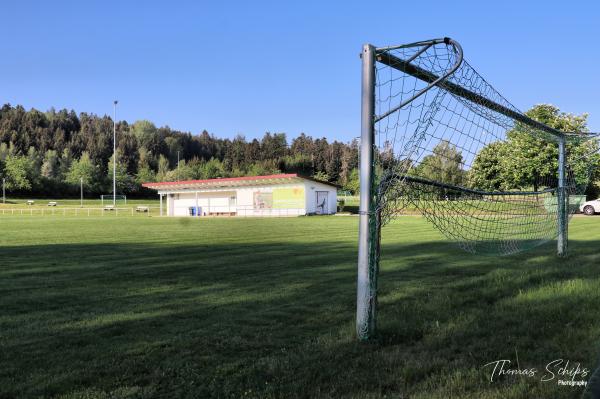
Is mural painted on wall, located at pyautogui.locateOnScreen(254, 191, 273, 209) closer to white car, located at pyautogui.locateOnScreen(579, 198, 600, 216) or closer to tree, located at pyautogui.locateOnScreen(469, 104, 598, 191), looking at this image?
tree, located at pyautogui.locateOnScreen(469, 104, 598, 191)

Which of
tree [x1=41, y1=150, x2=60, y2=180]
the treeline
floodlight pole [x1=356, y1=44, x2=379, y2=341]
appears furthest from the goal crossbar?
tree [x1=41, y1=150, x2=60, y2=180]

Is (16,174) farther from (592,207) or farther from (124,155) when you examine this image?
(592,207)

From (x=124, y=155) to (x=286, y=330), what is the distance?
428 ft

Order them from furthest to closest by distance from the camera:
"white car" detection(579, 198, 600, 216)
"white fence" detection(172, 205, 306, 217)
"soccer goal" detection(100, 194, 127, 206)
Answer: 1. "soccer goal" detection(100, 194, 127, 206)
2. "white fence" detection(172, 205, 306, 217)
3. "white car" detection(579, 198, 600, 216)

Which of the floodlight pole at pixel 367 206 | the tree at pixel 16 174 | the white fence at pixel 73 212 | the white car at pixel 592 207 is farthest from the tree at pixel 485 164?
the tree at pixel 16 174

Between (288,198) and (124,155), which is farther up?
(124,155)

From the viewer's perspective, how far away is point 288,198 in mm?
44719

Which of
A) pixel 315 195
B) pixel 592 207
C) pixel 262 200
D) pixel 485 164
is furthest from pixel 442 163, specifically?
pixel 262 200

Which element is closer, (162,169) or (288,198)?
(288,198)

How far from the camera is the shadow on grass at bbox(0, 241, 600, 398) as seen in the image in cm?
351

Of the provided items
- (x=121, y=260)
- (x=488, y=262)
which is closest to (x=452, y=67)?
(x=488, y=262)

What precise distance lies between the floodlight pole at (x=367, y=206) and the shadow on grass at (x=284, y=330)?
0.93ft

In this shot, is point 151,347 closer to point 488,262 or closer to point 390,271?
point 390,271

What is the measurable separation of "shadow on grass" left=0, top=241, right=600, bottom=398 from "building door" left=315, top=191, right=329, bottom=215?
35.2m
